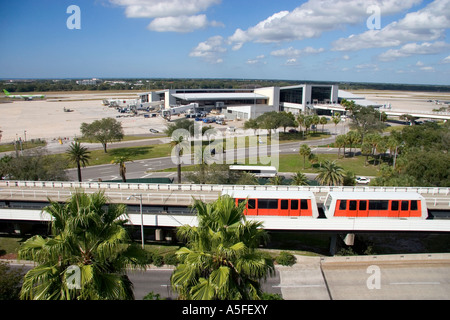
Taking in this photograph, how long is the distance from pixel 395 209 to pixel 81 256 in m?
24.9

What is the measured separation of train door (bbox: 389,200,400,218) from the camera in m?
26.6

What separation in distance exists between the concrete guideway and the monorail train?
3.45 m

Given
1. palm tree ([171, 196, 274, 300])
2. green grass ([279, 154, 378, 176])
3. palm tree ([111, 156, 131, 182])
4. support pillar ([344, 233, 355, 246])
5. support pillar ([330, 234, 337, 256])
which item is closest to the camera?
palm tree ([171, 196, 274, 300])

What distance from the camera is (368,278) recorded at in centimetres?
2322

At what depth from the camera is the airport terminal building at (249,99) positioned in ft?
413

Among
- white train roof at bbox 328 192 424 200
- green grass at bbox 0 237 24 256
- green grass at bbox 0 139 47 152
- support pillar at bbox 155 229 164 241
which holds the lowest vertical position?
green grass at bbox 0 237 24 256

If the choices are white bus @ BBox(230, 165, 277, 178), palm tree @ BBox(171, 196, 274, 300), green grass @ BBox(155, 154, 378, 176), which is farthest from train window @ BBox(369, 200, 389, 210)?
green grass @ BBox(155, 154, 378, 176)

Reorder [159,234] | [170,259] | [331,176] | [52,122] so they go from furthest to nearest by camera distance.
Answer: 1. [52,122]
2. [331,176]
3. [159,234]
4. [170,259]

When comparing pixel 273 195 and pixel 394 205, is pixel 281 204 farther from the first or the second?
pixel 394 205

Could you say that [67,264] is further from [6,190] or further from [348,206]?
[6,190]

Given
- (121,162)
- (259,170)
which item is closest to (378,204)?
(259,170)

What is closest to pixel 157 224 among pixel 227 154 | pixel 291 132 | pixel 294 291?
pixel 294 291

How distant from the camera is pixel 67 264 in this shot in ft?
30.9

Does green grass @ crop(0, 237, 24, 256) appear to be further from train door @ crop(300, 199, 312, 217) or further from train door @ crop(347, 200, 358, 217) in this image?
train door @ crop(347, 200, 358, 217)
